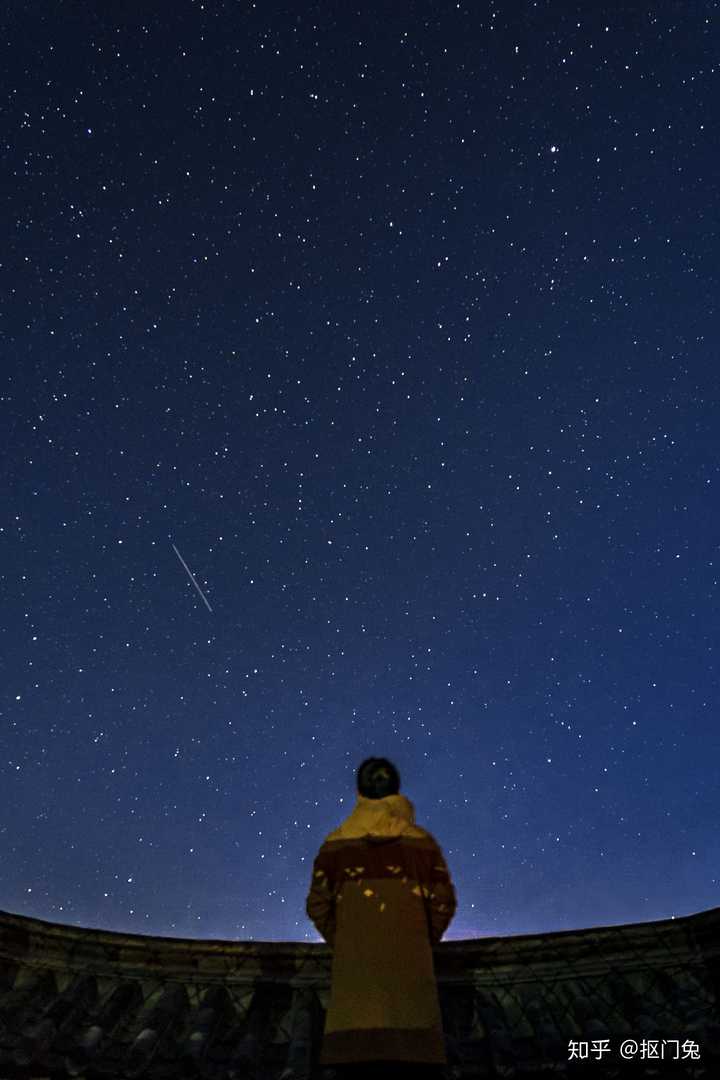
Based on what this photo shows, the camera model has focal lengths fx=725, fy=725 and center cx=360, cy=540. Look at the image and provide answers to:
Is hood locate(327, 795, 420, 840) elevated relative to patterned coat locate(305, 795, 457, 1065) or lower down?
elevated

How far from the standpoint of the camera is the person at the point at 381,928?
12.5 ft

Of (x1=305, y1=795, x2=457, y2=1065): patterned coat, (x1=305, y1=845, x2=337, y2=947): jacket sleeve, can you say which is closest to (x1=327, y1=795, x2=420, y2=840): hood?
(x1=305, y1=795, x2=457, y2=1065): patterned coat

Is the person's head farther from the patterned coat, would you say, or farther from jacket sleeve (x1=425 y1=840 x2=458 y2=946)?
jacket sleeve (x1=425 y1=840 x2=458 y2=946)

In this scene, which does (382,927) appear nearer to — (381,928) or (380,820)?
(381,928)

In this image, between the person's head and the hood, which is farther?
the person's head

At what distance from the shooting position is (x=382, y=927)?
4086 millimetres

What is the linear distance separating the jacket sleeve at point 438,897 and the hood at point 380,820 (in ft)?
0.77

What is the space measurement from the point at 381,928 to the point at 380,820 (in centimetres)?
57

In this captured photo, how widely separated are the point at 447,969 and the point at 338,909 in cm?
644

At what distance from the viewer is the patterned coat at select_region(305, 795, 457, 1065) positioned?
12.6 feet

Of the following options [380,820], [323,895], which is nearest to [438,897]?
[380,820]

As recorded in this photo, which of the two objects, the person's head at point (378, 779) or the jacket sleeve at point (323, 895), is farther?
the person's head at point (378, 779)

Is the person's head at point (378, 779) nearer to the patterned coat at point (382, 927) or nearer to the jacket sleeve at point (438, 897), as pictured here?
the patterned coat at point (382, 927)

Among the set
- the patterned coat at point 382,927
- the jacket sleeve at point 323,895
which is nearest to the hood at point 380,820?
the patterned coat at point 382,927
